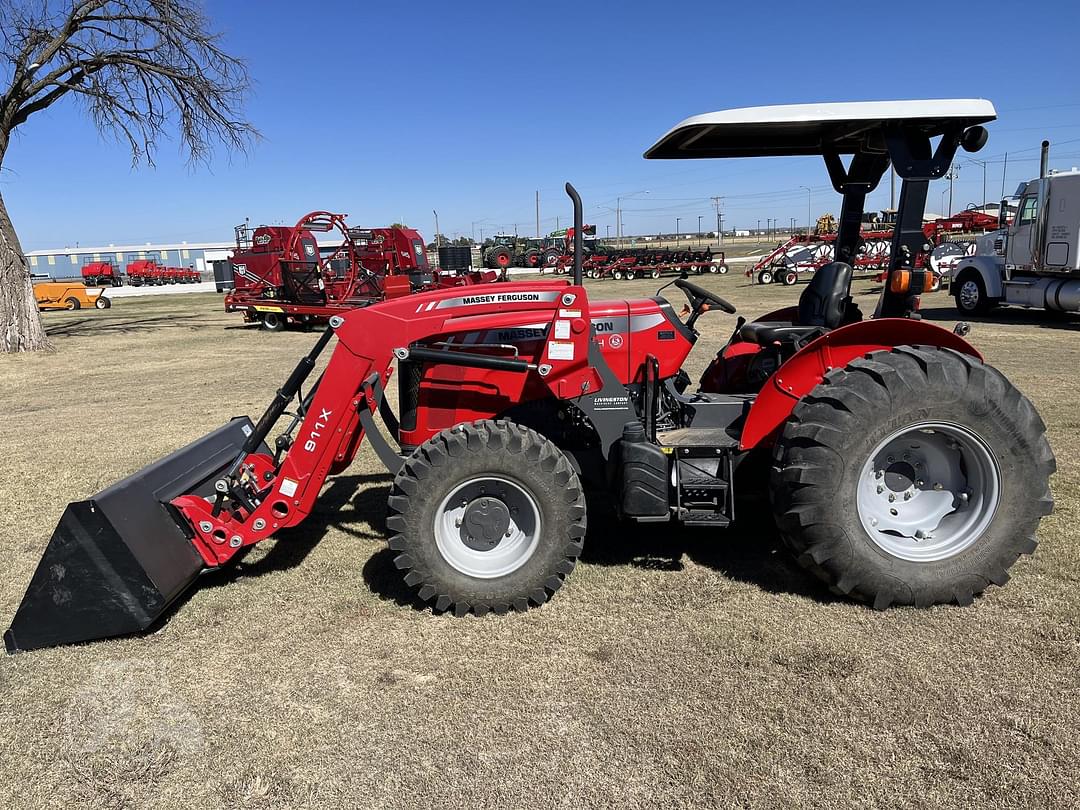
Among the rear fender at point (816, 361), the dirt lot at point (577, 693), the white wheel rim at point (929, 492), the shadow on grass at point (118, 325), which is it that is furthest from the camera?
the shadow on grass at point (118, 325)

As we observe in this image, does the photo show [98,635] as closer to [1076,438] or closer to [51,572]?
[51,572]

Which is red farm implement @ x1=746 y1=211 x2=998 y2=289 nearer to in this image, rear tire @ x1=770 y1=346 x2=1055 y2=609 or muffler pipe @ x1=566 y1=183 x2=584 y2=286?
rear tire @ x1=770 y1=346 x2=1055 y2=609

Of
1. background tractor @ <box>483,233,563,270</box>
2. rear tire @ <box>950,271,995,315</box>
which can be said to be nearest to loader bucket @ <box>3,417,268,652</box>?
rear tire @ <box>950,271,995,315</box>

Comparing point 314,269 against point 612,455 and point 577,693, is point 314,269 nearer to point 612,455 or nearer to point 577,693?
point 612,455

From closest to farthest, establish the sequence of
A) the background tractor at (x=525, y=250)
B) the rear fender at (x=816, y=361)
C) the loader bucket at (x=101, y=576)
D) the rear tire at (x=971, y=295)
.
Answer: the loader bucket at (x=101, y=576) < the rear fender at (x=816, y=361) < the rear tire at (x=971, y=295) < the background tractor at (x=525, y=250)

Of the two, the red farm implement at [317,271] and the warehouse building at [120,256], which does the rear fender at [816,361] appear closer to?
the red farm implement at [317,271]

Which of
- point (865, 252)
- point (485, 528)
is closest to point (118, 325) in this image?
point (485, 528)

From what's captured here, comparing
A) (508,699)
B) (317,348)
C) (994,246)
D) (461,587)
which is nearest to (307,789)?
(508,699)

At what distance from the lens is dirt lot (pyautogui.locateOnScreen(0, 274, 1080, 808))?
8.26ft

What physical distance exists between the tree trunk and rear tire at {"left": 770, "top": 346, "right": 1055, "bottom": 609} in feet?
53.0

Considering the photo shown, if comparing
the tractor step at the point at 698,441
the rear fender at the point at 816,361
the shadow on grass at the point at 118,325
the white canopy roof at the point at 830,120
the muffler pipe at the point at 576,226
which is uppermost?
the white canopy roof at the point at 830,120

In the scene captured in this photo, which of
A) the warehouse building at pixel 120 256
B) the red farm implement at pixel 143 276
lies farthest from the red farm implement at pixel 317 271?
the warehouse building at pixel 120 256

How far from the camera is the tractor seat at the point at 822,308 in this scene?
4.27 metres

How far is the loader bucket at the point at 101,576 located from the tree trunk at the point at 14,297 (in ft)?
45.9
